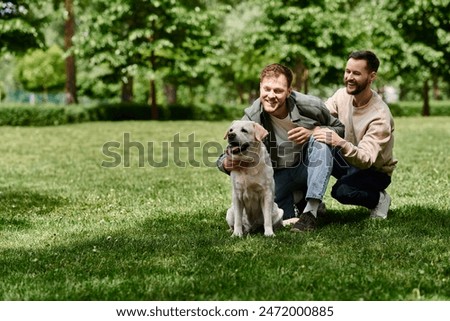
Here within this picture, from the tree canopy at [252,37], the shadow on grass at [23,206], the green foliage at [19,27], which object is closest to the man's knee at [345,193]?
the shadow on grass at [23,206]

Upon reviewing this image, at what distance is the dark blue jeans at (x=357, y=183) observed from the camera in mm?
6727

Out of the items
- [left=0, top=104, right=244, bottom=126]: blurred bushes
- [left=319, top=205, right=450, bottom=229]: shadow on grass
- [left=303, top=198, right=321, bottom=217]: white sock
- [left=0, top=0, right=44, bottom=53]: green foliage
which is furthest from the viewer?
[left=0, top=104, right=244, bottom=126]: blurred bushes

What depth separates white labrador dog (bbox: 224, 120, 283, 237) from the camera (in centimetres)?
571

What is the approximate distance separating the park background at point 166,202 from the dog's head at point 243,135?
2.81ft

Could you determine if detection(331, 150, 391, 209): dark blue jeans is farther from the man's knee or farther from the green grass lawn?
the green grass lawn

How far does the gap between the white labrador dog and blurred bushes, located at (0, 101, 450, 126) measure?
2349cm

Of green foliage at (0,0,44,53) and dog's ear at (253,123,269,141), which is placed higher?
green foliage at (0,0,44,53)

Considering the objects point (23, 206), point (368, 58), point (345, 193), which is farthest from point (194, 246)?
point (23, 206)

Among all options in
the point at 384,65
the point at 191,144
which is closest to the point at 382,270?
the point at 191,144

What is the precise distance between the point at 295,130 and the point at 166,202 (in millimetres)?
2893

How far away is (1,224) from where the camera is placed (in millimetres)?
7168

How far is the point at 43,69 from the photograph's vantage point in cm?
5700

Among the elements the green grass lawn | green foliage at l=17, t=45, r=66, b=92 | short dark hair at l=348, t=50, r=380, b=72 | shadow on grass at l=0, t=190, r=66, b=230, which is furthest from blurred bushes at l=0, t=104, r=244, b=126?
green foliage at l=17, t=45, r=66, b=92
